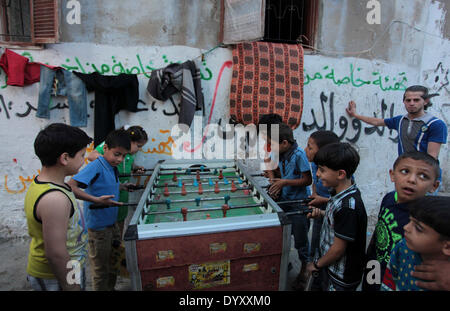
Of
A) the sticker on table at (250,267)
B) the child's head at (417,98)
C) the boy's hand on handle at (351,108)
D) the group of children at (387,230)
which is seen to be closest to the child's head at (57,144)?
the sticker on table at (250,267)

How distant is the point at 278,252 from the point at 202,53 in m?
2.87

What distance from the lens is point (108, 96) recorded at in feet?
11.3

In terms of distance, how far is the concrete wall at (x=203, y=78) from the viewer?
11.2ft

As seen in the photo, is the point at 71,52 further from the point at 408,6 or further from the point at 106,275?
the point at 408,6

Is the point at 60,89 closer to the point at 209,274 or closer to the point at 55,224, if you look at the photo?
the point at 55,224

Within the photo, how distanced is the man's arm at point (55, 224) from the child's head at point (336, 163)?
1.50 metres

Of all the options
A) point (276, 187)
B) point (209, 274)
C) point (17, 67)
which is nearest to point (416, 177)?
point (276, 187)

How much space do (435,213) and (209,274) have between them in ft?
3.93

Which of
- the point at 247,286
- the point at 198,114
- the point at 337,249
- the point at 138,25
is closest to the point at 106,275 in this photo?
the point at 247,286

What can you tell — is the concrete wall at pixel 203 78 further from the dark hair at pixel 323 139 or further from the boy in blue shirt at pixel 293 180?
the dark hair at pixel 323 139

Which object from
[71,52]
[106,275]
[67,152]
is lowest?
[106,275]

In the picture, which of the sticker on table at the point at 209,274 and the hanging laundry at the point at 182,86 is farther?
the hanging laundry at the point at 182,86

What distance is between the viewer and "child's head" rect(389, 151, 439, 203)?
149 centimetres

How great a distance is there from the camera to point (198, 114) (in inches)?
150
